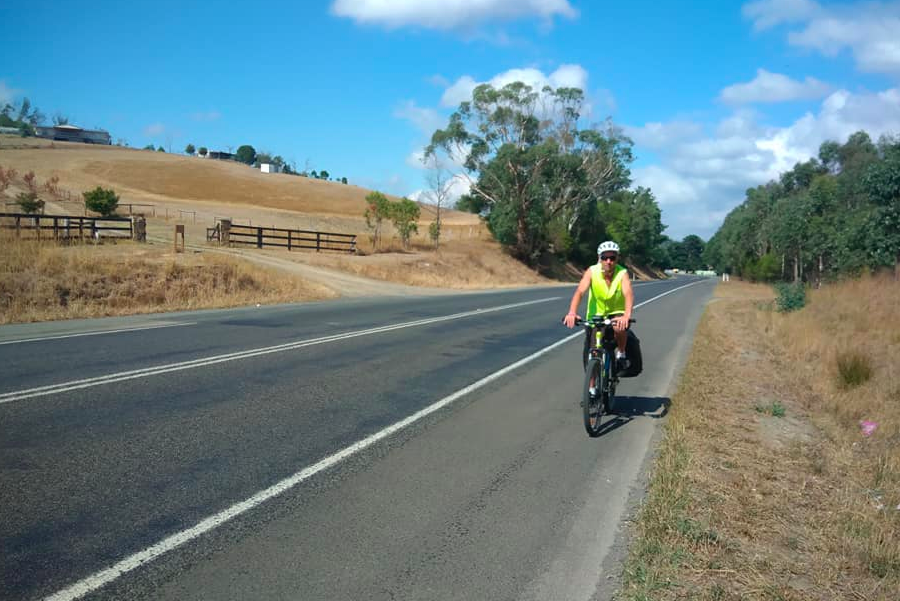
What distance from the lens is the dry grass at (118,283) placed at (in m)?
17.4

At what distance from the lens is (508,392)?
9.57 meters

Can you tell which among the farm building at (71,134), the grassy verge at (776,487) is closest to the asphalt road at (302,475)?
the grassy verge at (776,487)

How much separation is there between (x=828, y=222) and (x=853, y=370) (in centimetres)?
3551

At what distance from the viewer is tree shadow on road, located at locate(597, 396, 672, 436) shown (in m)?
8.19

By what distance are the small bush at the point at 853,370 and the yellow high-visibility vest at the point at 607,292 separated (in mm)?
6016

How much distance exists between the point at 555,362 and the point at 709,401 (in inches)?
140

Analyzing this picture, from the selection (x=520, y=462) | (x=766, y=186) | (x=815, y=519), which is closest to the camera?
(x=815, y=519)

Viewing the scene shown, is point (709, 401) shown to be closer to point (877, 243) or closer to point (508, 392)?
point (508, 392)

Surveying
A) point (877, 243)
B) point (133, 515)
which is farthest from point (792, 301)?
point (133, 515)

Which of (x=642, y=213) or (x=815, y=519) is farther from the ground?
(x=642, y=213)

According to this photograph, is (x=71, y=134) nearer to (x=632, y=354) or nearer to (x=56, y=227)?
(x=56, y=227)

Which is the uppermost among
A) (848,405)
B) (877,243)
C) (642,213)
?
(642,213)

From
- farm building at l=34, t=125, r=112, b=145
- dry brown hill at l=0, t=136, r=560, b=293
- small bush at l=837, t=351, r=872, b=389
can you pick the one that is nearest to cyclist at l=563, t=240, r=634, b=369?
small bush at l=837, t=351, r=872, b=389

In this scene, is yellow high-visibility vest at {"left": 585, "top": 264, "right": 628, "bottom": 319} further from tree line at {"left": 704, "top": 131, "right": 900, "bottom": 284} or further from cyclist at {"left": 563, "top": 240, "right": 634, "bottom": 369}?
tree line at {"left": 704, "top": 131, "right": 900, "bottom": 284}
